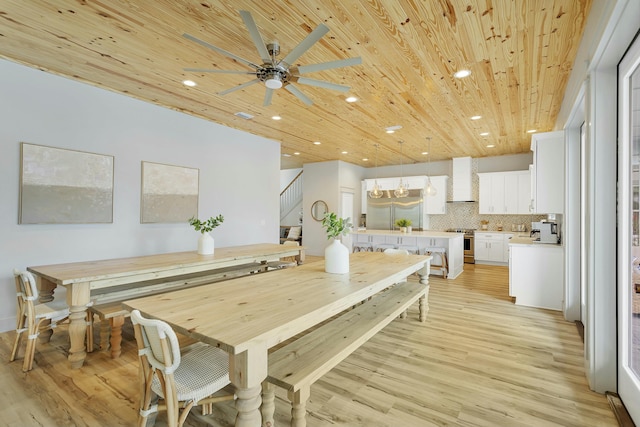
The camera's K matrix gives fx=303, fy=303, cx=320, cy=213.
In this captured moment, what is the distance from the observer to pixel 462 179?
812 cm

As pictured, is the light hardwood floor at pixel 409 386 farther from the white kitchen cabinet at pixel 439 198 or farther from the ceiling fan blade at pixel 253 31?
the white kitchen cabinet at pixel 439 198

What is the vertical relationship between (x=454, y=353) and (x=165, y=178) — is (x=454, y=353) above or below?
below

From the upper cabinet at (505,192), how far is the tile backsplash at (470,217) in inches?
12.7

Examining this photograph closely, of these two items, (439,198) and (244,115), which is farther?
(439,198)

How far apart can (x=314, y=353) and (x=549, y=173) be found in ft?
13.0

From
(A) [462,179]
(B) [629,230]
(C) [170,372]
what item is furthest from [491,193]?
(C) [170,372]

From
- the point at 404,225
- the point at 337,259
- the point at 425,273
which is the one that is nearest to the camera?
the point at 337,259

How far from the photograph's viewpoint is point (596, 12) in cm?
201

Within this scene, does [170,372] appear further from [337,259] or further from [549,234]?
[549,234]

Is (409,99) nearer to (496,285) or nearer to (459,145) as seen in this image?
(459,145)

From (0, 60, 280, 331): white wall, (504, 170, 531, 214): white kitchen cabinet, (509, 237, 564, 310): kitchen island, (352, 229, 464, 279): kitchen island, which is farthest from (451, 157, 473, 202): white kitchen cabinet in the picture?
(0, 60, 280, 331): white wall

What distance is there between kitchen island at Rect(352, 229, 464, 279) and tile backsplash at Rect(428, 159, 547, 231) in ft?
6.72

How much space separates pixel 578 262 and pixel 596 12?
2686 mm

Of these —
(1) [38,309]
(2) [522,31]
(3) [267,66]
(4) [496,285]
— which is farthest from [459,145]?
(1) [38,309]
